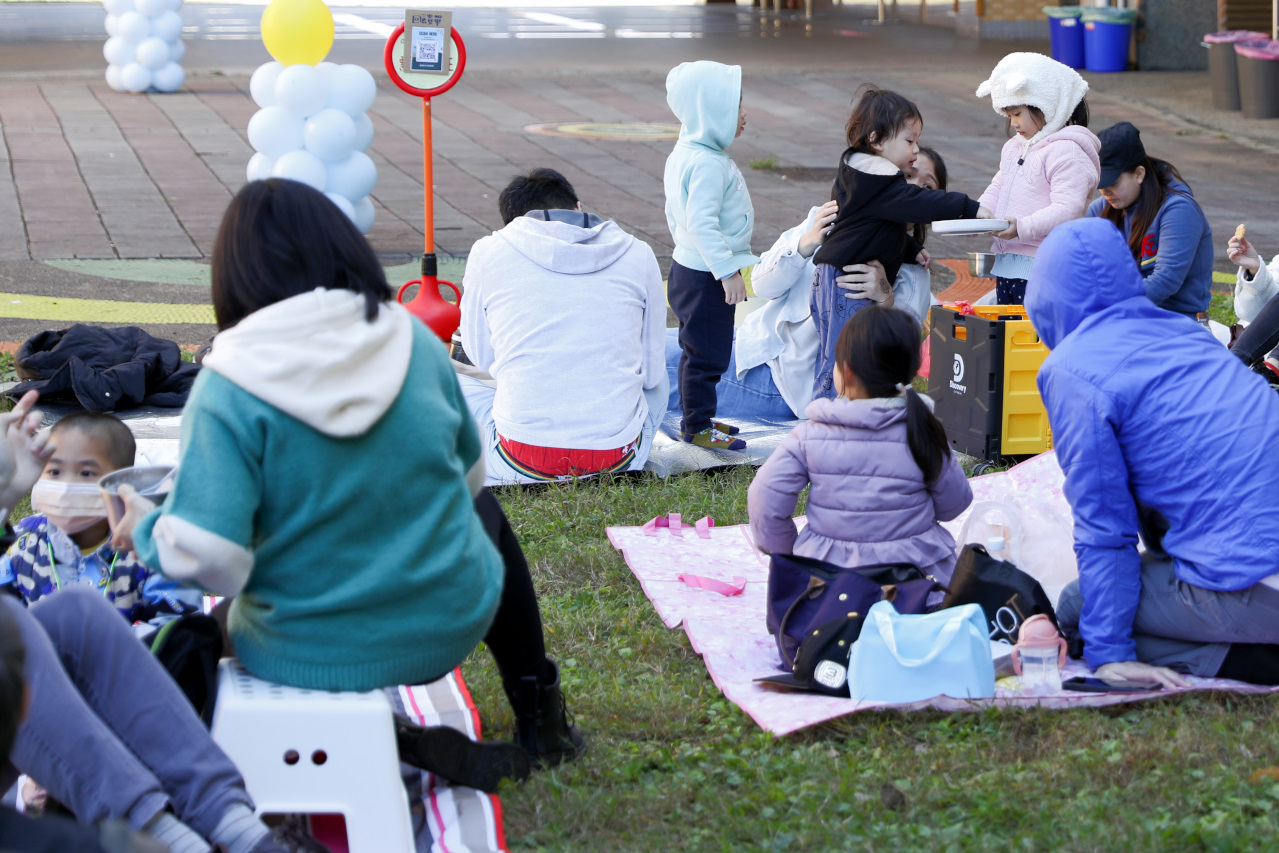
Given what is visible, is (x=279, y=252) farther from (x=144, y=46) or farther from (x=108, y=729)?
(x=144, y=46)

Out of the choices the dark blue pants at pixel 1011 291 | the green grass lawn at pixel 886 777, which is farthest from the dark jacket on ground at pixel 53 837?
the dark blue pants at pixel 1011 291

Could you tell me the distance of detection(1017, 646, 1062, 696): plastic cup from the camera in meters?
3.41

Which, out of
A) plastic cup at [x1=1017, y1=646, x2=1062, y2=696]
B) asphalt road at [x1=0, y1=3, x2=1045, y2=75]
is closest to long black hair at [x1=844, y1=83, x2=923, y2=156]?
plastic cup at [x1=1017, y1=646, x2=1062, y2=696]

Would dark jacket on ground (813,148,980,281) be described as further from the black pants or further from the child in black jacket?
the black pants

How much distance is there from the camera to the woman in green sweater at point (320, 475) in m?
2.32

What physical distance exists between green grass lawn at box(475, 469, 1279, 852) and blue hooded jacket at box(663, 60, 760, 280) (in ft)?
7.23

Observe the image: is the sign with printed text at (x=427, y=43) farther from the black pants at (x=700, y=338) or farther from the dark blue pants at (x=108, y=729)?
the dark blue pants at (x=108, y=729)

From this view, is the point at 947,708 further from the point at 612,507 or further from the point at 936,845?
the point at 612,507

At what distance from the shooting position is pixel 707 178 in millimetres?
5543

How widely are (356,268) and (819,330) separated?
3433 millimetres

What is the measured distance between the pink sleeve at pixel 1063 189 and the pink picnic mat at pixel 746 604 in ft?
4.00

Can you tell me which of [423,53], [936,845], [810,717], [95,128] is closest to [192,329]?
[423,53]

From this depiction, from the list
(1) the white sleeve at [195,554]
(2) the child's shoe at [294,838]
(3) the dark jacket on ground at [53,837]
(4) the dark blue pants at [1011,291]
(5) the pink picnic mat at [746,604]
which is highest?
(1) the white sleeve at [195,554]

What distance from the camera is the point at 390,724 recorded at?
2502 mm
